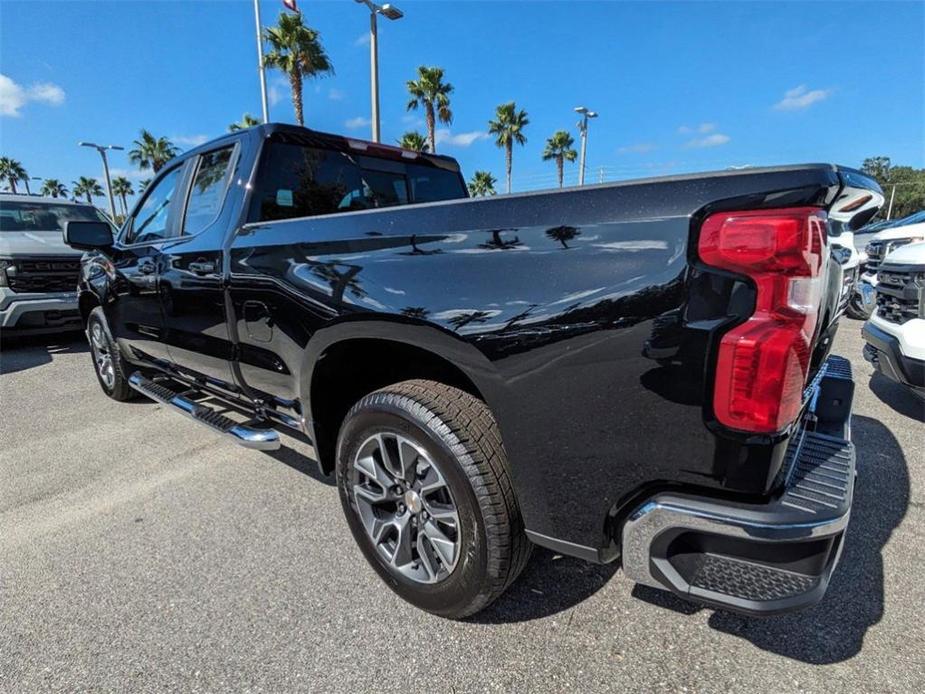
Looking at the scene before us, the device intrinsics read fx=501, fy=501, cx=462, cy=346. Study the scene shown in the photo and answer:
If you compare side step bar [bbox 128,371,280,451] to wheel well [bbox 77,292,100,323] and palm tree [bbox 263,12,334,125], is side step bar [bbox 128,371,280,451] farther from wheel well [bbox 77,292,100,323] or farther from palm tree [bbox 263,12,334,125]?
palm tree [bbox 263,12,334,125]

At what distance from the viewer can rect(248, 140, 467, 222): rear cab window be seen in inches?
108

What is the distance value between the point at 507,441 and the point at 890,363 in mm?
3291

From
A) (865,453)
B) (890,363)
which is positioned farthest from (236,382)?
(890,363)

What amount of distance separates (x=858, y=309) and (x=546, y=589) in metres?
5.96

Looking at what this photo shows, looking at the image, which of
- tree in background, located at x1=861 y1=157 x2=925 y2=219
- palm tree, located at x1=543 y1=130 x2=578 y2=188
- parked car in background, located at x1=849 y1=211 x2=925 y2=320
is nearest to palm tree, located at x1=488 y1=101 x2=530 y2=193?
palm tree, located at x1=543 y1=130 x2=578 y2=188

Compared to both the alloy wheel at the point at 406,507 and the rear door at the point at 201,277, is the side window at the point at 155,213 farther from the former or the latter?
the alloy wheel at the point at 406,507

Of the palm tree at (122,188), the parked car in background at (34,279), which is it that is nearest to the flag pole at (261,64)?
the parked car in background at (34,279)

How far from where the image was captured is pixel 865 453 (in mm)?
3166

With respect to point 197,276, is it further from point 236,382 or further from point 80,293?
point 80,293

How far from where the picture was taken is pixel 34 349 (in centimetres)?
705

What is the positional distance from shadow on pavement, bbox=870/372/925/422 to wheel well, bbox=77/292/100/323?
660cm

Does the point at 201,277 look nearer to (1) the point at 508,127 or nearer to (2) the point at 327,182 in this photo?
(2) the point at 327,182

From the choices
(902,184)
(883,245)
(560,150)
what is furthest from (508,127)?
(902,184)

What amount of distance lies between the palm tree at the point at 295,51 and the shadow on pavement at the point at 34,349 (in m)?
13.4
